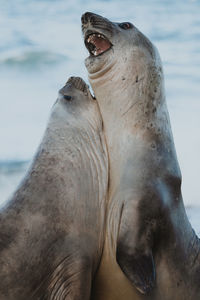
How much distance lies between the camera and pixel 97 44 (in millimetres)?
4844

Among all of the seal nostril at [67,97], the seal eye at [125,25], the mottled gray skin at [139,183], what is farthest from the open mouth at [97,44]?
the seal nostril at [67,97]

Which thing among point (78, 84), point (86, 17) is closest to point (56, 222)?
point (78, 84)

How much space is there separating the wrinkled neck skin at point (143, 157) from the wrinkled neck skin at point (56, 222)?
0.49 ft

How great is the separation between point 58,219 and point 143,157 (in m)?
0.74

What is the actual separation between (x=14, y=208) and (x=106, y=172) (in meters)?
0.73

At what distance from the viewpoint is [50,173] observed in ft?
14.2

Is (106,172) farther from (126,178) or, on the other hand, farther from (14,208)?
(14,208)

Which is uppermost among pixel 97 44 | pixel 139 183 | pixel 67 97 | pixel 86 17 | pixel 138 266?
pixel 86 17

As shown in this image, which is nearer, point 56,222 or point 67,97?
point 56,222

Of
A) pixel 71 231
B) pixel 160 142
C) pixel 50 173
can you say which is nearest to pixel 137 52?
pixel 160 142

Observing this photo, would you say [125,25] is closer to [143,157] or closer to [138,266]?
[143,157]

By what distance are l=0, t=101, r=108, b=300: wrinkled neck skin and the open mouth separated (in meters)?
0.64

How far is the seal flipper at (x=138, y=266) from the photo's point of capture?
395cm

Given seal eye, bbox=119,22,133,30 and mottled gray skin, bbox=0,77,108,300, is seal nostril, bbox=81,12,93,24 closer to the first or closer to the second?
seal eye, bbox=119,22,133,30
